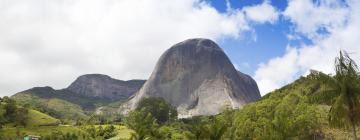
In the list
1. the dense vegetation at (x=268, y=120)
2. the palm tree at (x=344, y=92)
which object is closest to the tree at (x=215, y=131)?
the dense vegetation at (x=268, y=120)

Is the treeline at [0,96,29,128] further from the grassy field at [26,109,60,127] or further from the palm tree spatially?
the palm tree

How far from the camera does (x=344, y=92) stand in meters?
33.8

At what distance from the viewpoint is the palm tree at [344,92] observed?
3369 cm

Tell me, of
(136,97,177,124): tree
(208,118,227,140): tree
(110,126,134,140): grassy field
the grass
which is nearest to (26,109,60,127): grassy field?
the grass

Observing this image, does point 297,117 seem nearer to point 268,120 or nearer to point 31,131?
point 268,120

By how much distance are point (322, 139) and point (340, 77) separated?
57.0 metres

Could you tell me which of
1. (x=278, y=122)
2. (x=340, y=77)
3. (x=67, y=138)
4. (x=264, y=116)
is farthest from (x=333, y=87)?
(x=67, y=138)

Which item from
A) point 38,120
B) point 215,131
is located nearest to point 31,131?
point 38,120

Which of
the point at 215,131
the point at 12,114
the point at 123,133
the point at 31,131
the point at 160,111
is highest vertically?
the point at 160,111

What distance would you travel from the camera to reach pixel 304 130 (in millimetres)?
89062

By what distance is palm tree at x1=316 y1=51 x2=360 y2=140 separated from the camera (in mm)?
33688

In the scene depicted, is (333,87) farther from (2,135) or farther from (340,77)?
(2,135)

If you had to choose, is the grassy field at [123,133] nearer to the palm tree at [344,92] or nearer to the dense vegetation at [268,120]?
the dense vegetation at [268,120]

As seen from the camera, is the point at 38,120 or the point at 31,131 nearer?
the point at 31,131
